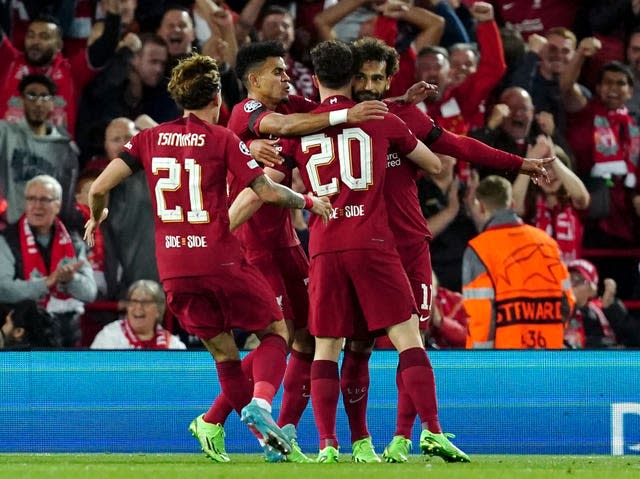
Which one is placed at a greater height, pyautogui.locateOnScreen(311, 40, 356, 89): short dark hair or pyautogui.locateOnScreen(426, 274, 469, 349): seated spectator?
pyautogui.locateOnScreen(311, 40, 356, 89): short dark hair

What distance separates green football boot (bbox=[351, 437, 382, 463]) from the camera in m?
7.73

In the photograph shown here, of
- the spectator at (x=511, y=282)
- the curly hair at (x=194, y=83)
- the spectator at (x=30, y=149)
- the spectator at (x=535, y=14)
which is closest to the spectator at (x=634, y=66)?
the spectator at (x=535, y=14)

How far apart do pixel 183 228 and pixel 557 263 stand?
3669mm

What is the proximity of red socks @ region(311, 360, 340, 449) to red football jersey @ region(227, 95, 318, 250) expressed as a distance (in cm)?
87

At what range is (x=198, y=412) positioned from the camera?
9352 millimetres

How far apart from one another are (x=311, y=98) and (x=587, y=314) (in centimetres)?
296

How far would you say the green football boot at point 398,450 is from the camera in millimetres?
7715

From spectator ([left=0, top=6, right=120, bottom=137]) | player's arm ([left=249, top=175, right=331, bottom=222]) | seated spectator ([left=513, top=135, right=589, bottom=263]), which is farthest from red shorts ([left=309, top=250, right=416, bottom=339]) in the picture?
spectator ([left=0, top=6, right=120, bottom=137])

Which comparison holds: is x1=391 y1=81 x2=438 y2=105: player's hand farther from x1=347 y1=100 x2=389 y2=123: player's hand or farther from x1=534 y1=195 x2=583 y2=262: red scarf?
x1=534 y1=195 x2=583 y2=262: red scarf

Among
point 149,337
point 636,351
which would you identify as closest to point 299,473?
point 636,351

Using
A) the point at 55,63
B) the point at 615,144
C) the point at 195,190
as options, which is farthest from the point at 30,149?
the point at 615,144

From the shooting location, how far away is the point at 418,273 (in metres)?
7.90

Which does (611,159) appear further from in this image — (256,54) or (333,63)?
(333,63)

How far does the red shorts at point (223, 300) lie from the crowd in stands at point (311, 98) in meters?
3.07
